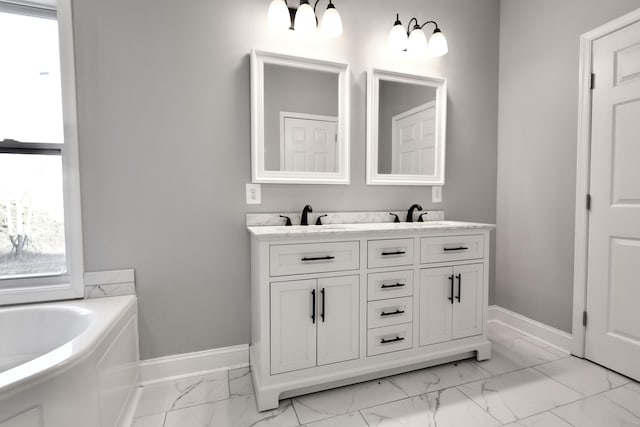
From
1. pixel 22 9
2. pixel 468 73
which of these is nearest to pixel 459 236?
pixel 468 73

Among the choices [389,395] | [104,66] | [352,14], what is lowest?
[389,395]

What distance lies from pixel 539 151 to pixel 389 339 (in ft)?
5.73

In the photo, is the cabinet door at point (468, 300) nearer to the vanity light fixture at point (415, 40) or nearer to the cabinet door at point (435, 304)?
the cabinet door at point (435, 304)

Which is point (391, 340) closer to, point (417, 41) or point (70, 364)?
point (70, 364)

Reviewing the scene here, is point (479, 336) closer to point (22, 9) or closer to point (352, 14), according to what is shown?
point (352, 14)

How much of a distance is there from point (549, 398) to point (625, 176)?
4.29 feet

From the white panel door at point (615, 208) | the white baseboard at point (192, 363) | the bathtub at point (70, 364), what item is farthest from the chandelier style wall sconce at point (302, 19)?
the white baseboard at point (192, 363)

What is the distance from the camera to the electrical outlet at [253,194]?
1915 mm

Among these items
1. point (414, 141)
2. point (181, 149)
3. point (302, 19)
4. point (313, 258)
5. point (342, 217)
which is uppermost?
point (302, 19)

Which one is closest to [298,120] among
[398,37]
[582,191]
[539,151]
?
[398,37]

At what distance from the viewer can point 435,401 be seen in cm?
159

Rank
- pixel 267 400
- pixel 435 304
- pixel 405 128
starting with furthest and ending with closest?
pixel 405 128 → pixel 435 304 → pixel 267 400

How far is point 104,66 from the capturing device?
1633 millimetres

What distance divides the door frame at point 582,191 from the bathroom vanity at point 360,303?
0.61 m
